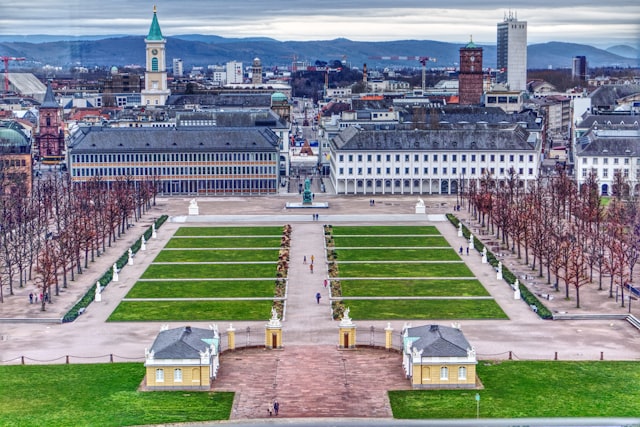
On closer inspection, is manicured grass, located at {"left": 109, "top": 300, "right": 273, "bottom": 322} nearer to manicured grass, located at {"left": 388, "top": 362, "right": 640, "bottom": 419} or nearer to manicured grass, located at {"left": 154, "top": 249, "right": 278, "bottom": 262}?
manicured grass, located at {"left": 154, "top": 249, "right": 278, "bottom": 262}

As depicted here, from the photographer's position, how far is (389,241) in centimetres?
10712

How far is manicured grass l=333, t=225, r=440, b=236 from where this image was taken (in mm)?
112688

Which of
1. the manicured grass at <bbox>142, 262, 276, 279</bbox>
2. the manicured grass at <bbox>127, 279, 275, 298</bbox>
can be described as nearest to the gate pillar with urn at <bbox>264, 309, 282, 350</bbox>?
the manicured grass at <bbox>127, 279, 275, 298</bbox>

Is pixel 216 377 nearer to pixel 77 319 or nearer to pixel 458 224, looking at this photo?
pixel 77 319

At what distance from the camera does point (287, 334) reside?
71.2m

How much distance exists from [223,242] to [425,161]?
4456cm

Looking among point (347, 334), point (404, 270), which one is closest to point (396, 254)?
point (404, 270)

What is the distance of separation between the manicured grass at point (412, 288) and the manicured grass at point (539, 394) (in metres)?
18.8

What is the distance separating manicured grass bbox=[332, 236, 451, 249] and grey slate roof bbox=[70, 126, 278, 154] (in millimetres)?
39215

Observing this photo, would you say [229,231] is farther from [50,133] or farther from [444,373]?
[50,133]

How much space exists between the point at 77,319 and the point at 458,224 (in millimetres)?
50168

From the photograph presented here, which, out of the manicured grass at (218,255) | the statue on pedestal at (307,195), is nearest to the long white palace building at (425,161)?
the statue on pedestal at (307,195)

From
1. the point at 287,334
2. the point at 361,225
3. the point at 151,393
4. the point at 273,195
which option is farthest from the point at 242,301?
the point at 273,195

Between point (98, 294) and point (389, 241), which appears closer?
point (98, 294)
